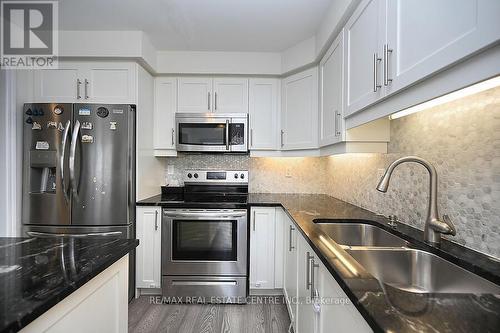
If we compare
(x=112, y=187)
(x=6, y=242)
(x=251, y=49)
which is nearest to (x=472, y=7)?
(x=6, y=242)

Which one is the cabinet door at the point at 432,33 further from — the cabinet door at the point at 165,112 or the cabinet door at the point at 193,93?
the cabinet door at the point at 165,112

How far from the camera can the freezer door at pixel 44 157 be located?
2094mm

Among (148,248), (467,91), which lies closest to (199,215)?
(148,248)

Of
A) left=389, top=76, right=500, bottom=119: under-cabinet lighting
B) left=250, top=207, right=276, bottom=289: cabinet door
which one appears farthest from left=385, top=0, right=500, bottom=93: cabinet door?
left=250, top=207, right=276, bottom=289: cabinet door

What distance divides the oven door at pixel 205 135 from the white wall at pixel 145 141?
1.11ft

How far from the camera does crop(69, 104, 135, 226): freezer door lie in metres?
2.11

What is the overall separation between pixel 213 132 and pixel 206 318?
1726 mm

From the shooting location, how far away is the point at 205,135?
259cm

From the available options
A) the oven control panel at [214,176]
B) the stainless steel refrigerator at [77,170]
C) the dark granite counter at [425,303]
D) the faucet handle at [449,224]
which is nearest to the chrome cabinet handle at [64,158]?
the stainless steel refrigerator at [77,170]

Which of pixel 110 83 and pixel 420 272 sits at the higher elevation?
pixel 110 83

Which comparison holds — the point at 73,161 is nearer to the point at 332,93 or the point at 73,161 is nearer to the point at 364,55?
the point at 332,93

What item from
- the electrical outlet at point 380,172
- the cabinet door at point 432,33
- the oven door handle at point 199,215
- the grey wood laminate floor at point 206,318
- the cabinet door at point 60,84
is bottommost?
the grey wood laminate floor at point 206,318

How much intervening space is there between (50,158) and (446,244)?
9.20 ft

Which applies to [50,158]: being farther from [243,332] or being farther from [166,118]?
[243,332]
